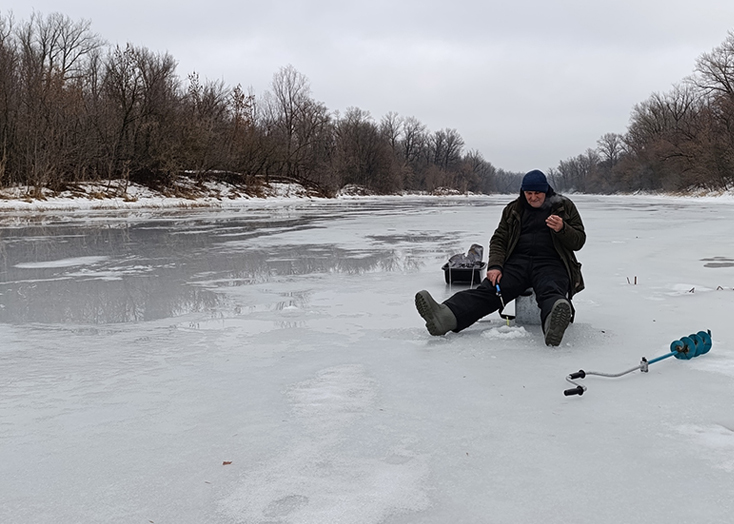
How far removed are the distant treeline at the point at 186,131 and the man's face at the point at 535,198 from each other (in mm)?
25674

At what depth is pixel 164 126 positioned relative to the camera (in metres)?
33.1

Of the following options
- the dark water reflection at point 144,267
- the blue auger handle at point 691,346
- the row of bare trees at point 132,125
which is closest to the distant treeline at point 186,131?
the row of bare trees at point 132,125

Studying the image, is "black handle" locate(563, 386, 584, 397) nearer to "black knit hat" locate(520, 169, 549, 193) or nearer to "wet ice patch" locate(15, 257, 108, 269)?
"black knit hat" locate(520, 169, 549, 193)

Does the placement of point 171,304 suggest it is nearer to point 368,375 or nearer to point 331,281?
point 331,281

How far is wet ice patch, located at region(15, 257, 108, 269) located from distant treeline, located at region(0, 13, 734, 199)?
19.6 m

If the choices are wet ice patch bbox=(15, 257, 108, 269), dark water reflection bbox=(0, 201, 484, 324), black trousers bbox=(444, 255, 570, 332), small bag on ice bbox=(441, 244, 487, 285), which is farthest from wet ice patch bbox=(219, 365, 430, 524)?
wet ice patch bbox=(15, 257, 108, 269)

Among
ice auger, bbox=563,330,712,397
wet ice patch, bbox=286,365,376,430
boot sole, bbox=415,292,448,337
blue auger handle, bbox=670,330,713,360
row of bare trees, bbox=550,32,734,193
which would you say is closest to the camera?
wet ice patch, bbox=286,365,376,430

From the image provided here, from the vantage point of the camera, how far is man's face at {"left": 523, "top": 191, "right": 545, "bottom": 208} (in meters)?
3.94

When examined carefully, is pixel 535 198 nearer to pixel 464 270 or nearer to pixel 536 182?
pixel 536 182

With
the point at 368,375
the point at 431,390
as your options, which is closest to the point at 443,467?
the point at 431,390

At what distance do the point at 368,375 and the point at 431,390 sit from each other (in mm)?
383

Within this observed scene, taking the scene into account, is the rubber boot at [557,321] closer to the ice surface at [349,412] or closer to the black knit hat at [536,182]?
the ice surface at [349,412]

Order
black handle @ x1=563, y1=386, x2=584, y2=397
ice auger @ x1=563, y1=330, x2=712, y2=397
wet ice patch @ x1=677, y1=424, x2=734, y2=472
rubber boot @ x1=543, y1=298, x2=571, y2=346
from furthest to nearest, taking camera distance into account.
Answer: rubber boot @ x1=543, y1=298, x2=571, y2=346 → ice auger @ x1=563, y1=330, x2=712, y2=397 → black handle @ x1=563, y1=386, x2=584, y2=397 → wet ice patch @ x1=677, y1=424, x2=734, y2=472

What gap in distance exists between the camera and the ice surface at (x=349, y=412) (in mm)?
1702
